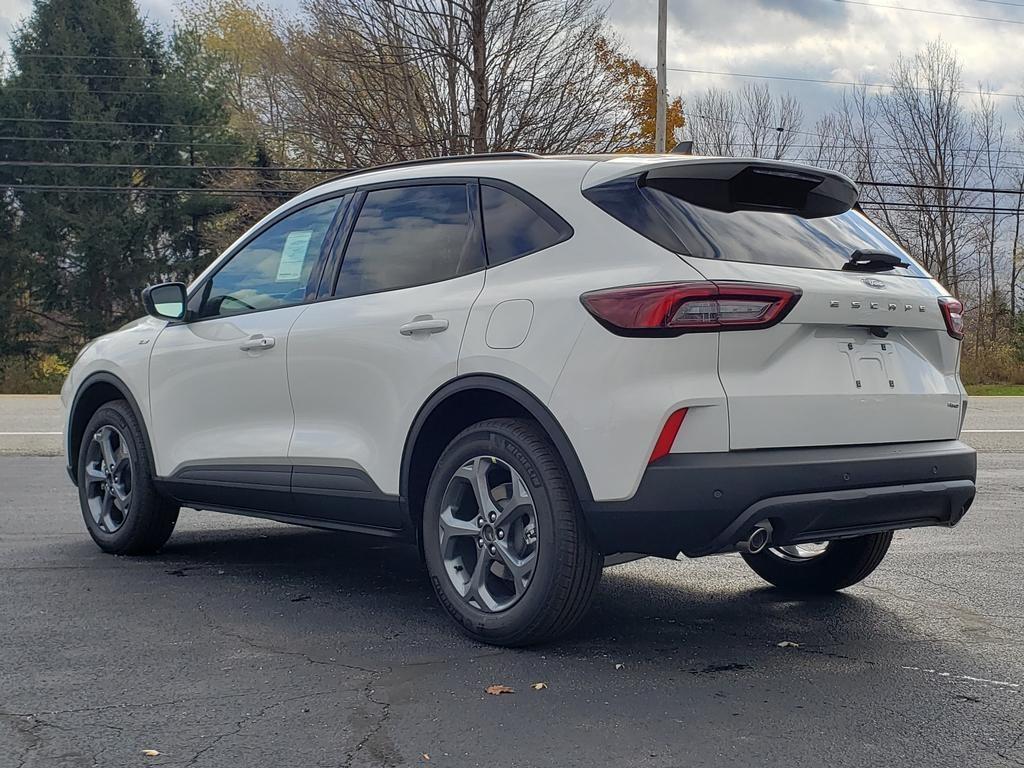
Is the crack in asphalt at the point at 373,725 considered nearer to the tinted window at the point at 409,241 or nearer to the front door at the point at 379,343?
→ the front door at the point at 379,343

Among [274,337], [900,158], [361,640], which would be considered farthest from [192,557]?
[900,158]

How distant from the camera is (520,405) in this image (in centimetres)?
434

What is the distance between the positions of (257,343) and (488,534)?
1.71m

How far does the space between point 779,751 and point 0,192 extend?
36933mm

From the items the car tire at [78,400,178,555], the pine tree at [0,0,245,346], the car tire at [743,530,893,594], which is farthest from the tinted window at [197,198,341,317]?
the pine tree at [0,0,245,346]

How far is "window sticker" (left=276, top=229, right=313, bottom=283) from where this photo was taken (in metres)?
5.55

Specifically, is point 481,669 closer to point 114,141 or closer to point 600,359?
point 600,359

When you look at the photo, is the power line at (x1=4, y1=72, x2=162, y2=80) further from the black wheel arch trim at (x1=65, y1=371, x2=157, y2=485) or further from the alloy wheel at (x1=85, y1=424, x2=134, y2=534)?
the alloy wheel at (x1=85, y1=424, x2=134, y2=534)

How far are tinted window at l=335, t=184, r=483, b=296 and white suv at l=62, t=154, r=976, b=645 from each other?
0.04 ft

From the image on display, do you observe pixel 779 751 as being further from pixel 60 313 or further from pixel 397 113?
pixel 60 313

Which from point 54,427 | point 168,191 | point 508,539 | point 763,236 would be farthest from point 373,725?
point 168,191

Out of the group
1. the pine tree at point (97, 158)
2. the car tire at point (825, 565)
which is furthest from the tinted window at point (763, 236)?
the pine tree at point (97, 158)

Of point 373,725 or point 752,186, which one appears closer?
point 373,725

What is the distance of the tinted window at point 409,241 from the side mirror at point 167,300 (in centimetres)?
129
